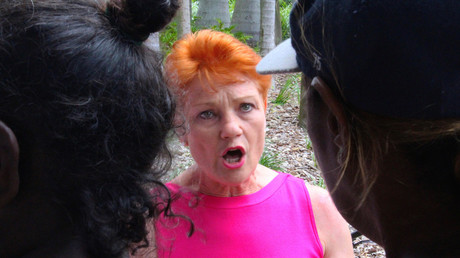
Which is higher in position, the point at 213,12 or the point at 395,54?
the point at 213,12

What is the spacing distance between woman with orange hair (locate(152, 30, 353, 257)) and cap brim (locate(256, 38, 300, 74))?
3.02ft

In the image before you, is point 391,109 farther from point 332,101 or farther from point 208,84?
point 208,84

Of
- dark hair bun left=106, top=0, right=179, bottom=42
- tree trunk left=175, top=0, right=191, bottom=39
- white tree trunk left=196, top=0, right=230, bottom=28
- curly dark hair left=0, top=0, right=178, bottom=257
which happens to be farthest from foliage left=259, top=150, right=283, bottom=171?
white tree trunk left=196, top=0, right=230, bottom=28

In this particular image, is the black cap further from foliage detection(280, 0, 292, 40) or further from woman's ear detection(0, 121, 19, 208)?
foliage detection(280, 0, 292, 40)

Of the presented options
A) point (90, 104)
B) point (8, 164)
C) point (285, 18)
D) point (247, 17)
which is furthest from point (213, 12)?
point (8, 164)

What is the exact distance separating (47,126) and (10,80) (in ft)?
0.51

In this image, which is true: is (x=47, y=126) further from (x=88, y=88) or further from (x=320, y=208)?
(x=320, y=208)

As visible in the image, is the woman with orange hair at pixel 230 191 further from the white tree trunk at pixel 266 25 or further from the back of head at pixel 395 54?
the white tree trunk at pixel 266 25

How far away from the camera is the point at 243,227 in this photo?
2275mm

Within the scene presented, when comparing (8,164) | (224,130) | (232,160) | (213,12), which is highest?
(213,12)

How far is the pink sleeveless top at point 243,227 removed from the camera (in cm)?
222

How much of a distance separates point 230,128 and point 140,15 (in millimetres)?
1067

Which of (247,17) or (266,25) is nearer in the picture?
(266,25)

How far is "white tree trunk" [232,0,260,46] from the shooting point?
1055 centimetres
